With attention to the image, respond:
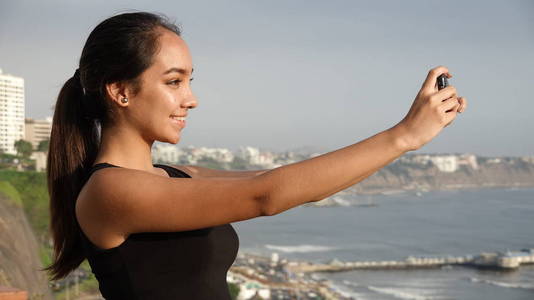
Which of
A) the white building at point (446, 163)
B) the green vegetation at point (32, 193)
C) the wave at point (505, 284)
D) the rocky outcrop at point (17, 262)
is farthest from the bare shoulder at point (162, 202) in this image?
the white building at point (446, 163)

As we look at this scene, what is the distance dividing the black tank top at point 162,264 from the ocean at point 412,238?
24203mm

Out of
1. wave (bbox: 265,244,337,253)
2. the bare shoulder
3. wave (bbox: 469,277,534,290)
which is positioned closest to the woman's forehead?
the bare shoulder

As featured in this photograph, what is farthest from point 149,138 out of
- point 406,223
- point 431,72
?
point 406,223

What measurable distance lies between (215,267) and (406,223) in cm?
4526

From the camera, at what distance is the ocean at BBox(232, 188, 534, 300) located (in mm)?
26906

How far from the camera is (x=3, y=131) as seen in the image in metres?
24.4

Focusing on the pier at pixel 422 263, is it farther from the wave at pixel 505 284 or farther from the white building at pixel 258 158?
the white building at pixel 258 158

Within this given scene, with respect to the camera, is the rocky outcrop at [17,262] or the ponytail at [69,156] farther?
the rocky outcrop at [17,262]

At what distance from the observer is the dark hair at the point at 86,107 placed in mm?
873

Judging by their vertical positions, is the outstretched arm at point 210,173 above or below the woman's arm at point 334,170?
below

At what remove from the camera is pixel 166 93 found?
0.87m

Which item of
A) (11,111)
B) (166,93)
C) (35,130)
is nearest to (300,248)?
(35,130)

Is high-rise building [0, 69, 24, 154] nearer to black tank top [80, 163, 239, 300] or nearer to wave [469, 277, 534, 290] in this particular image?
wave [469, 277, 534, 290]

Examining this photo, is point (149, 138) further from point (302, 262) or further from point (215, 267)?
point (302, 262)
